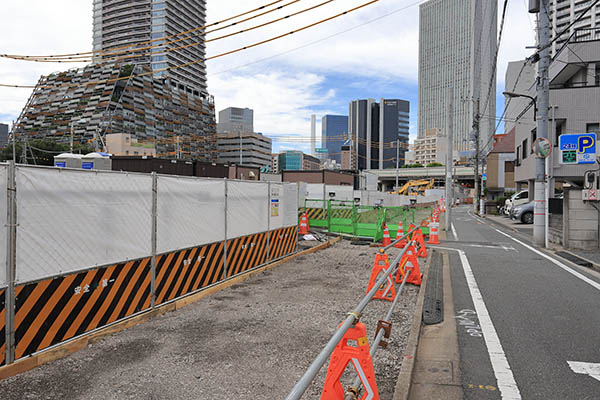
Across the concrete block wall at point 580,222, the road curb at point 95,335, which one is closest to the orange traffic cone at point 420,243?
the road curb at point 95,335

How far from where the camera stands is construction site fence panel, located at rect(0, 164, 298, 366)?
455 centimetres

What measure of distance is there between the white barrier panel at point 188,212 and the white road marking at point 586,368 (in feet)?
19.8

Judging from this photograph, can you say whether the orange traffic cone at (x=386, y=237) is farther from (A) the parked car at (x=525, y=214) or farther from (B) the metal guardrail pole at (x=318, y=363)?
(A) the parked car at (x=525, y=214)

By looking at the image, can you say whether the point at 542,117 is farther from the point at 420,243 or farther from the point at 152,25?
the point at 152,25

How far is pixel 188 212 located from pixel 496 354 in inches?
218

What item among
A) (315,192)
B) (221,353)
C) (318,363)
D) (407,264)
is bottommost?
(221,353)

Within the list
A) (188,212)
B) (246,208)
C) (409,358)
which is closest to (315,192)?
(246,208)

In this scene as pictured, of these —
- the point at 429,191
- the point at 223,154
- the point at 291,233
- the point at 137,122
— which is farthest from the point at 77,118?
the point at 291,233

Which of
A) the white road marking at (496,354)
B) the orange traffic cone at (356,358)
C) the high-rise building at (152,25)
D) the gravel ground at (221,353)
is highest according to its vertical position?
the high-rise building at (152,25)

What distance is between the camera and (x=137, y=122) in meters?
127

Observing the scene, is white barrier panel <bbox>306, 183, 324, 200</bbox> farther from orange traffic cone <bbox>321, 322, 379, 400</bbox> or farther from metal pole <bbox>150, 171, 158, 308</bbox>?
orange traffic cone <bbox>321, 322, 379, 400</bbox>

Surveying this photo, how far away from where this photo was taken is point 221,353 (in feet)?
16.1

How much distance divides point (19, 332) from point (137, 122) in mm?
134360

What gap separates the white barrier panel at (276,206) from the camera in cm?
1138
